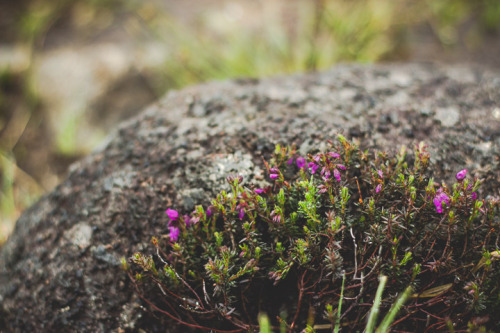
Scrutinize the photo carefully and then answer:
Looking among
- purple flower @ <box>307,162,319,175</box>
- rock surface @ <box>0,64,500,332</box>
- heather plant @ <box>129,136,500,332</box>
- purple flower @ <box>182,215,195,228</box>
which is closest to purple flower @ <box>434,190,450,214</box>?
heather plant @ <box>129,136,500,332</box>

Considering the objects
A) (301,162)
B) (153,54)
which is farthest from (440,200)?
(153,54)

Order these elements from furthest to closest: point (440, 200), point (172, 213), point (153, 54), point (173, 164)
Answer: point (153, 54)
point (173, 164)
point (172, 213)
point (440, 200)

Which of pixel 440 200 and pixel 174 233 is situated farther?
pixel 174 233

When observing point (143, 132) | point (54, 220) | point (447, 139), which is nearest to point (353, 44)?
point (447, 139)

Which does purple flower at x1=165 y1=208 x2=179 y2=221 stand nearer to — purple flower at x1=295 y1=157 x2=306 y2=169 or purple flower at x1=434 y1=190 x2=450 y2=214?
purple flower at x1=295 y1=157 x2=306 y2=169

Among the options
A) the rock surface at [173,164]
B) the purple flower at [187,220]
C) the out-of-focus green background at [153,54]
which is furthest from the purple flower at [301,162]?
the out-of-focus green background at [153,54]

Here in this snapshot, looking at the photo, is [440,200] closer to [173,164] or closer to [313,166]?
[313,166]

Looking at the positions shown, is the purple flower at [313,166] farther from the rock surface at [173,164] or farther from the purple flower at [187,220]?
the purple flower at [187,220]
